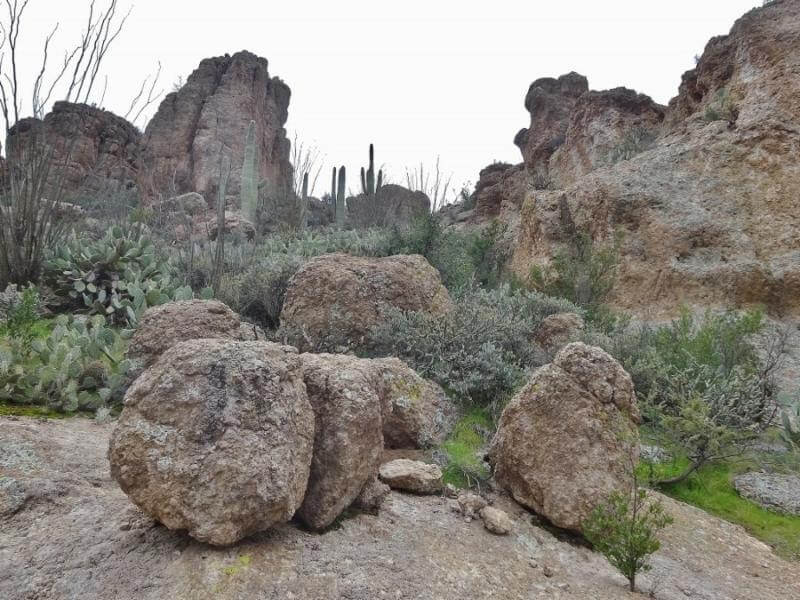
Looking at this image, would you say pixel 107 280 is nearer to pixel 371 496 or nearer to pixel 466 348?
pixel 466 348

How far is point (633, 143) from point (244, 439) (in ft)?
44.5

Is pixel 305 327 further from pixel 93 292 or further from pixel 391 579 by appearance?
pixel 391 579

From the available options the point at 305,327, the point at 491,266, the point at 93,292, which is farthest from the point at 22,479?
the point at 491,266

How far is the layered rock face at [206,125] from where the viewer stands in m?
28.2

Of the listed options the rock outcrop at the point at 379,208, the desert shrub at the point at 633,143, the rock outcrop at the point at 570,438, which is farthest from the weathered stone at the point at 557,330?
the rock outcrop at the point at 379,208

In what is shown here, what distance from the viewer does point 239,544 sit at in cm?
211

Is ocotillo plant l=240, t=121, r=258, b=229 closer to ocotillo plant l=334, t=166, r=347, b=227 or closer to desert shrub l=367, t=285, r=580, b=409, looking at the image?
ocotillo plant l=334, t=166, r=347, b=227

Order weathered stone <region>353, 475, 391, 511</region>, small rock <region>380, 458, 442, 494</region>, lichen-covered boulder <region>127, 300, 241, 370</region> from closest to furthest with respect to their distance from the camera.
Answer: weathered stone <region>353, 475, 391, 511</region>, small rock <region>380, 458, 442, 494</region>, lichen-covered boulder <region>127, 300, 241, 370</region>

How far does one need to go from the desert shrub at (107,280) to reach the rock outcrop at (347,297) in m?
1.51

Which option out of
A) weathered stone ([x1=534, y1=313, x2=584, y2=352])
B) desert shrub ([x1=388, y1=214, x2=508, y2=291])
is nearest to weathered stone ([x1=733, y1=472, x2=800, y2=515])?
weathered stone ([x1=534, y1=313, x2=584, y2=352])

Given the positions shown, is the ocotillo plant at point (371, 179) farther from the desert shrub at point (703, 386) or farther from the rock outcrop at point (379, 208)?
the desert shrub at point (703, 386)

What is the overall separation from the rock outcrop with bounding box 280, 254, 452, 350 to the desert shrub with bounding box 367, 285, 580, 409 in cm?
22

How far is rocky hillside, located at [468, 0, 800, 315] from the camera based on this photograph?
26.9ft

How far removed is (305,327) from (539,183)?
440 inches
